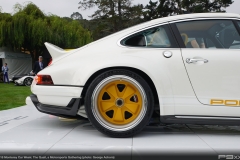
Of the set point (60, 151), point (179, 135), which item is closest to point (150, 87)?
point (179, 135)

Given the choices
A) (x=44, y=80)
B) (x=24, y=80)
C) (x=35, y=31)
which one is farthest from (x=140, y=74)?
(x=35, y=31)

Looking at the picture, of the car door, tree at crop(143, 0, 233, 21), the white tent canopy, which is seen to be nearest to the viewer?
the car door

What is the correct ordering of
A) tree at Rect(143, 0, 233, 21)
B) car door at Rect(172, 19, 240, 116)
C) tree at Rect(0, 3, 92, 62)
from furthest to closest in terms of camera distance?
tree at Rect(143, 0, 233, 21) → tree at Rect(0, 3, 92, 62) → car door at Rect(172, 19, 240, 116)

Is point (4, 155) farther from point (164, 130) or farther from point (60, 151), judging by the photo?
point (164, 130)

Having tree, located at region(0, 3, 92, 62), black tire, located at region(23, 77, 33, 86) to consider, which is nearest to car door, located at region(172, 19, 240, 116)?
black tire, located at region(23, 77, 33, 86)

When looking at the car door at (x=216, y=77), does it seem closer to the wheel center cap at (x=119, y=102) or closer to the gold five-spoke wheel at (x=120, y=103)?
the gold five-spoke wheel at (x=120, y=103)

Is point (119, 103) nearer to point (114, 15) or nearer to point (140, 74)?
point (140, 74)

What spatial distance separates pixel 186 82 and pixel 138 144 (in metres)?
0.87

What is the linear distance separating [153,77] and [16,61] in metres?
25.1

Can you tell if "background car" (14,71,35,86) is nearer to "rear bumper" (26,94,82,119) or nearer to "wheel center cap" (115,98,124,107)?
"rear bumper" (26,94,82,119)

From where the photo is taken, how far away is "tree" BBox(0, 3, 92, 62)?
82.1 feet

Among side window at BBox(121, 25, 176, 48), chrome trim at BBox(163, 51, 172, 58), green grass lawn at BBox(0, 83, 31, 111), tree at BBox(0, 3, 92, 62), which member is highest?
tree at BBox(0, 3, 92, 62)

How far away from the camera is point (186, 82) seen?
3459mm

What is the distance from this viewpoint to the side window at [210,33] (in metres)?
3.69
